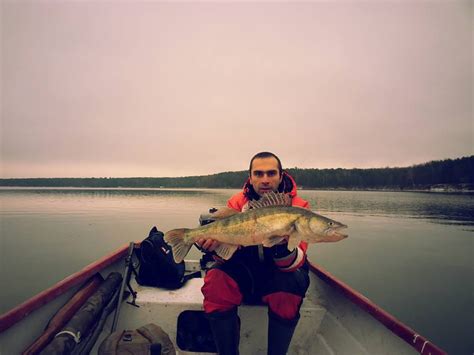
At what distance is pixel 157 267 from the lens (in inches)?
196

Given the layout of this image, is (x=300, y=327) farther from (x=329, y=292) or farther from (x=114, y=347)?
(x=114, y=347)

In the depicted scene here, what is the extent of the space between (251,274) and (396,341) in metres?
1.79

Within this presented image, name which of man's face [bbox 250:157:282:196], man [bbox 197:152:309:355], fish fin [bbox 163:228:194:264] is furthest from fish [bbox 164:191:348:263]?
man's face [bbox 250:157:282:196]

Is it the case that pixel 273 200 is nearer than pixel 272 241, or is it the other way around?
pixel 272 241

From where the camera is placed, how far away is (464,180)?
88.8 m

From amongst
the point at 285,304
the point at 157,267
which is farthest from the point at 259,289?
the point at 157,267

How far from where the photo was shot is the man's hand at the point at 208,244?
3.62 metres

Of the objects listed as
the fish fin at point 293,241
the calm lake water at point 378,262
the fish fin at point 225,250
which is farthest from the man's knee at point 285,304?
the calm lake water at point 378,262

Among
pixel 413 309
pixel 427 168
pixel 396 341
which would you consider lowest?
pixel 413 309

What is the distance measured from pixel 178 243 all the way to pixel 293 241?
153 centimetres

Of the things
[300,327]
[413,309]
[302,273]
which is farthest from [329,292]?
[413,309]

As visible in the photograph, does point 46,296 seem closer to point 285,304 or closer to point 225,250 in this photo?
point 225,250

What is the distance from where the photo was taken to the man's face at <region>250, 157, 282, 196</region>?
4.02 meters

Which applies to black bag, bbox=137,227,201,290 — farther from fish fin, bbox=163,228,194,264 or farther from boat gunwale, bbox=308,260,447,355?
boat gunwale, bbox=308,260,447,355
